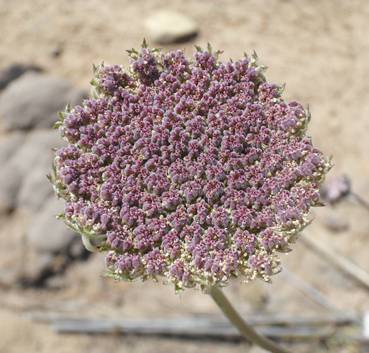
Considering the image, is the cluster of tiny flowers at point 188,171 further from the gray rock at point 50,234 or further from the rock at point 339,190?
the gray rock at point 50,234

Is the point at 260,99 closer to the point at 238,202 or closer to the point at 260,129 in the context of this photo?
→ the point at 260,129

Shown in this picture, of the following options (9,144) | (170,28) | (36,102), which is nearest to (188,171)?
(9,144)

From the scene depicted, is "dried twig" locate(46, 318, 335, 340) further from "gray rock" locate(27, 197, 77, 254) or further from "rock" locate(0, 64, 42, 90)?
"rock" locate(0, 64, 42, 90)

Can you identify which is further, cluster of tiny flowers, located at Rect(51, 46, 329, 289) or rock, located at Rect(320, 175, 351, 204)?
rock, located at Rect(320, 175, 351, 204)

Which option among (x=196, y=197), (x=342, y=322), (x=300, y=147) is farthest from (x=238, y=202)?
(x=342, y=322)

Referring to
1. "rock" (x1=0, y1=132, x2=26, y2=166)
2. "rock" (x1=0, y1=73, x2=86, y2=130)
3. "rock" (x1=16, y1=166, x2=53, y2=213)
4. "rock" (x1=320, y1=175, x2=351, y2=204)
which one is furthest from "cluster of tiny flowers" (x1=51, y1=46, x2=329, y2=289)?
"rock" (x1=0, y1=73, x2=86, y2=130)
